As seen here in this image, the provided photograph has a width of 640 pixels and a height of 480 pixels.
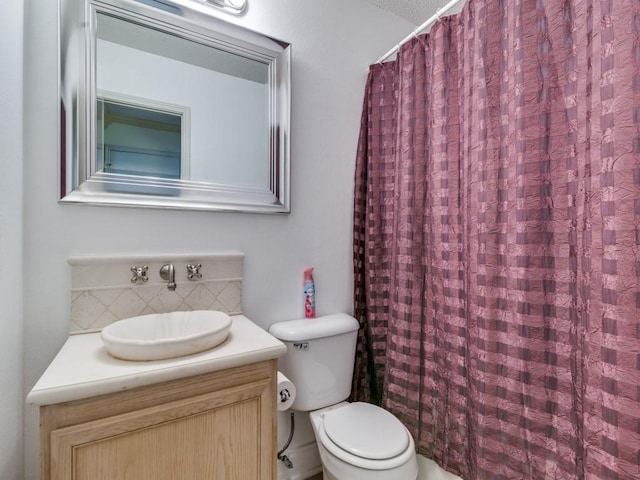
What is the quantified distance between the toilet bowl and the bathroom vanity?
27 cm

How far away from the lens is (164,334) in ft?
3.46

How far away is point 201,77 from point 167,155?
0.37m

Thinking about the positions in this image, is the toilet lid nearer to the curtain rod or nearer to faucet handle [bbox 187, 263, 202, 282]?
faucet handle [bbox 187, 263, 202, 282]

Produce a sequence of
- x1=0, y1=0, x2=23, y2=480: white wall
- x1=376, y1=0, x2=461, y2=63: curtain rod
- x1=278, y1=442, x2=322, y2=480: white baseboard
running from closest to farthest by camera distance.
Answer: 1. x1=0, y1=0, x2=23, y2=480: white wall
2. x1=376, y1=0, x2=461, y2=63: curtain rod
3. x1=278, y1=442, x2=322, y2=480: white baseboard

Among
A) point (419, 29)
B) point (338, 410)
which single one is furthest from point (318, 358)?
point (419, 29)

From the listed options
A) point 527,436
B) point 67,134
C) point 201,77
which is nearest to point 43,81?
point 67,134

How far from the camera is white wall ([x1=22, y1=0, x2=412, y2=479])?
0.98m

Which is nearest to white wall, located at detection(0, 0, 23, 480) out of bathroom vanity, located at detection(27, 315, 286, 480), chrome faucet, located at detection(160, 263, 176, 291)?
bathroom vanity, located at detection(27, 315, 286, 480)

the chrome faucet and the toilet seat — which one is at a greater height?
the chrome faucet

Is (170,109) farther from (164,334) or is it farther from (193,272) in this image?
(164,334)

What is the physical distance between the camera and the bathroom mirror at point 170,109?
3.36ft

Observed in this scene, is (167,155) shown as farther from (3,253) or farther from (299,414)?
(299,414)

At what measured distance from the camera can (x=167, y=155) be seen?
1.17m

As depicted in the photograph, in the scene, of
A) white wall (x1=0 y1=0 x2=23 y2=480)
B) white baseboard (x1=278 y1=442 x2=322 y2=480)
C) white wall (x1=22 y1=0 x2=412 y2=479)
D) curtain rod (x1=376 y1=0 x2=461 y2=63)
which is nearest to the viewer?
white wall (x1=0 y1=0 x2=23 y2=480)
